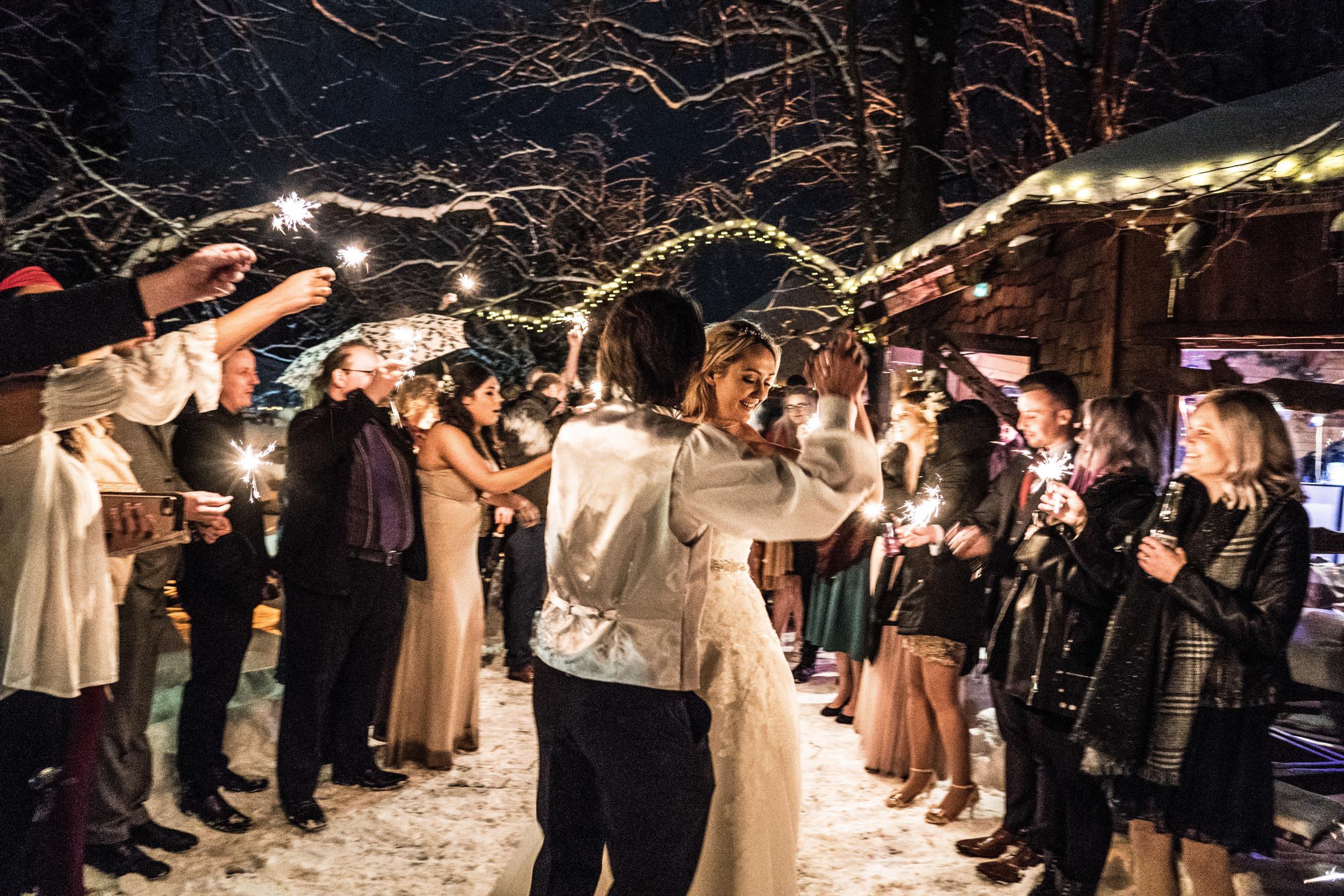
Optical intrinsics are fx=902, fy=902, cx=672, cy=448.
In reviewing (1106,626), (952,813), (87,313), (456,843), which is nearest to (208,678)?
(456,843)

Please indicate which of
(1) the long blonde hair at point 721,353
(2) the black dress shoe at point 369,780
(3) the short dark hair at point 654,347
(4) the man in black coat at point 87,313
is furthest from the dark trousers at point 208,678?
(3) the short dark hair at point 654,347

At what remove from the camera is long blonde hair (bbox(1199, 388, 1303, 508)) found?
124 inches

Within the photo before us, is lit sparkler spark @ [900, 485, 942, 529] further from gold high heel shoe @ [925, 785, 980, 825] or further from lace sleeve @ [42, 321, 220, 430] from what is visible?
lace sleeve @ [42, 321, 220, 430]

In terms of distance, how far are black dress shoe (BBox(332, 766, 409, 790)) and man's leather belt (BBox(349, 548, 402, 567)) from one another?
1212 mm

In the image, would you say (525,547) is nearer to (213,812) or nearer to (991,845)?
(213,812)

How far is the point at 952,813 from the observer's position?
479cm

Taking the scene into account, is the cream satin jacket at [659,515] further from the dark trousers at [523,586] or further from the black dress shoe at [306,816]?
the dark trousers at [523,586]

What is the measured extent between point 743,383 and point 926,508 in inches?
80.9

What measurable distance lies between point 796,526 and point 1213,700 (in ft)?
6.64

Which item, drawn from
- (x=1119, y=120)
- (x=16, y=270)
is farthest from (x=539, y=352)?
(x=16, y=270)

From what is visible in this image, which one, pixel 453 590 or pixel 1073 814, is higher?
pixel 453 590

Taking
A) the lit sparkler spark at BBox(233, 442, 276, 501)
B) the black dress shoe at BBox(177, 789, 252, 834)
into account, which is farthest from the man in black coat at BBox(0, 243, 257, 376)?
the black dress shoe at BBox(177, 789, 252, 834)

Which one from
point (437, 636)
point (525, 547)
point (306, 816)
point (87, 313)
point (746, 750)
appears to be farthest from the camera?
point (525, 547)

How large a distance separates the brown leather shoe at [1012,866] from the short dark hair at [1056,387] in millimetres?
2090
